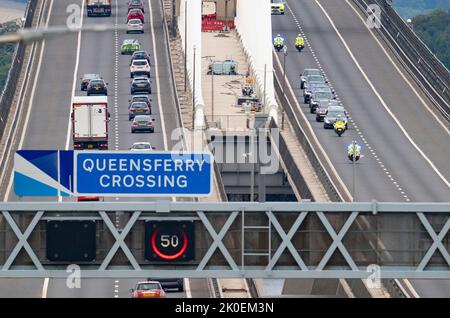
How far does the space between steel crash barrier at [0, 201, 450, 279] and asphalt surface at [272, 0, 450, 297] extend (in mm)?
39172

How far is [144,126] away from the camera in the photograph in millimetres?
134250

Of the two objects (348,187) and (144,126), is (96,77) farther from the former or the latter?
(348,187)

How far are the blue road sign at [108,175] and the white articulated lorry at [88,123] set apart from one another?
77331mm

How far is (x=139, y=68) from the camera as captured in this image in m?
155

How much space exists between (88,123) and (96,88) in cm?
2165

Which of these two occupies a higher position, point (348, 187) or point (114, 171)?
point (114, 171)

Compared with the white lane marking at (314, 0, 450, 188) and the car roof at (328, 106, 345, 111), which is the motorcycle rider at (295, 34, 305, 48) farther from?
the car roof at (328, 106, 345, 111)

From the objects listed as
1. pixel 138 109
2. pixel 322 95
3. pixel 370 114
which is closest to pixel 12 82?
pixel 138 109

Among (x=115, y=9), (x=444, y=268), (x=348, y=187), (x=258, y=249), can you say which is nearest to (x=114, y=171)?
(x=258, y=249)

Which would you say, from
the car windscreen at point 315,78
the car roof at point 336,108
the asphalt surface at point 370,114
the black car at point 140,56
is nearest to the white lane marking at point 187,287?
the asphalt surface at point 370,114
